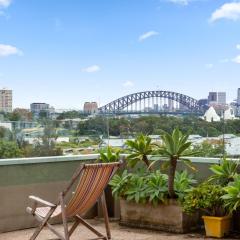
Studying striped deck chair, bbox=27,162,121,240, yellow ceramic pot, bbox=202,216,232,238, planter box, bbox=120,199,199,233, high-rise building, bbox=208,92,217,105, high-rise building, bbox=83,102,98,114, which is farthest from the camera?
high-rise building, bbox=83,102,98,114

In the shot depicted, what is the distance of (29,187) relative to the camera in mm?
6848

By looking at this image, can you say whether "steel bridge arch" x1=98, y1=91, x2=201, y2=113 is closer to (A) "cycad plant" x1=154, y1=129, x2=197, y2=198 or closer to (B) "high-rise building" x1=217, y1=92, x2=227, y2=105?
(B) "high-rise building" x1=217, y1=92, x2=227, y2=105

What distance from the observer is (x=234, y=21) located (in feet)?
32.8

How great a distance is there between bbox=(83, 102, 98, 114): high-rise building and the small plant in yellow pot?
2295 millimetres

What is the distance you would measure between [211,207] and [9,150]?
2504mm

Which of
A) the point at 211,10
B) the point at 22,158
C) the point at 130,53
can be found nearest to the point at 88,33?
the point at 130,53

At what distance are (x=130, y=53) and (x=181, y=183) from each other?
5.80 m

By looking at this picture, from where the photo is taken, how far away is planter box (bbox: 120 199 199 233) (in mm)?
6285

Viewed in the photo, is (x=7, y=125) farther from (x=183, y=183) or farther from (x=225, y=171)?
(x=225, y=171)

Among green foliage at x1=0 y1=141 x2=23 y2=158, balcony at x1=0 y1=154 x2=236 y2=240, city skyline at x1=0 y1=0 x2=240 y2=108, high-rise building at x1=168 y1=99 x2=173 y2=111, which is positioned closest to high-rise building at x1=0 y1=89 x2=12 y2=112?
green foliage at x1=0 y1=141 x2=23 y2=158

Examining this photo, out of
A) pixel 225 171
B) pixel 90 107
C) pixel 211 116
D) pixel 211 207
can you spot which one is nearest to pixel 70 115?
pixel 90 107

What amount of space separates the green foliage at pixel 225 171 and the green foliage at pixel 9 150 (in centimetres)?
234

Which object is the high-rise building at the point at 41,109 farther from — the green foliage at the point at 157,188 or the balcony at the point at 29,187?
the green foliage at the point at 157,188

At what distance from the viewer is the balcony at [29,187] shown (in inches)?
255
